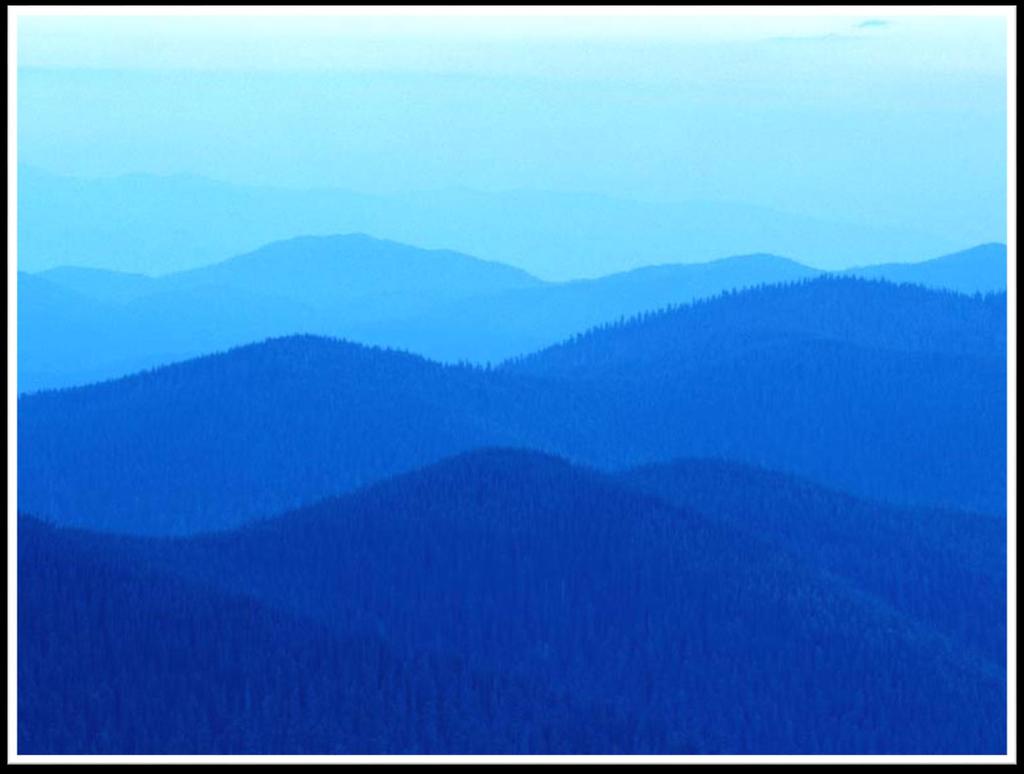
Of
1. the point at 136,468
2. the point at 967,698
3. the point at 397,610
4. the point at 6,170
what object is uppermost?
the point at 6,170

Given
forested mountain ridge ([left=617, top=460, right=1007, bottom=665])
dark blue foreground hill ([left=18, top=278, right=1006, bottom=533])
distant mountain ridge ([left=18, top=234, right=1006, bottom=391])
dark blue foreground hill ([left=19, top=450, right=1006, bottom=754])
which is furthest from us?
distant mountain ridge ([left=18, top=234, right=1006, bottom=391])

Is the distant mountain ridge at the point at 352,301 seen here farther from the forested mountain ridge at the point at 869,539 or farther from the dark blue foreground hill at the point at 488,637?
the dark blue foreground hill at the point at 488,637

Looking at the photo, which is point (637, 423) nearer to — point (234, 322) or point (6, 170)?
point (234, 322)

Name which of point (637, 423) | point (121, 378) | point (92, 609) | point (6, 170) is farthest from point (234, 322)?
point (6, 170)

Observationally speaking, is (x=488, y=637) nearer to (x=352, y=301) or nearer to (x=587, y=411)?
(x=587, y=411)

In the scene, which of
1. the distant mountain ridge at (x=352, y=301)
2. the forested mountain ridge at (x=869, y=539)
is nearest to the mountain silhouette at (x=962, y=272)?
the distant mountain ridge at (x=352, y=301)

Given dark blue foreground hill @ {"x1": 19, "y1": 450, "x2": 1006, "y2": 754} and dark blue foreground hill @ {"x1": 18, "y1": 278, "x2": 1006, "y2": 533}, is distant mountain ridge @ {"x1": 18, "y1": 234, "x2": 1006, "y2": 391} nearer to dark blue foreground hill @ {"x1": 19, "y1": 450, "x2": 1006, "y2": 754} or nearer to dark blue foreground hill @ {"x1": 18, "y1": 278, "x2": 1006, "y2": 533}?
dark blue foreground hill @ {"x1": 18, "y1": 278, "x2": 1006, "y2": 533}

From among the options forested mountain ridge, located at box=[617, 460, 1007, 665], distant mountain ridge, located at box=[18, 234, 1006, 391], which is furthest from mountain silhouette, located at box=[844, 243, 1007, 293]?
forested mountain ridge, located at box=[617, 460, 1007, 665]
